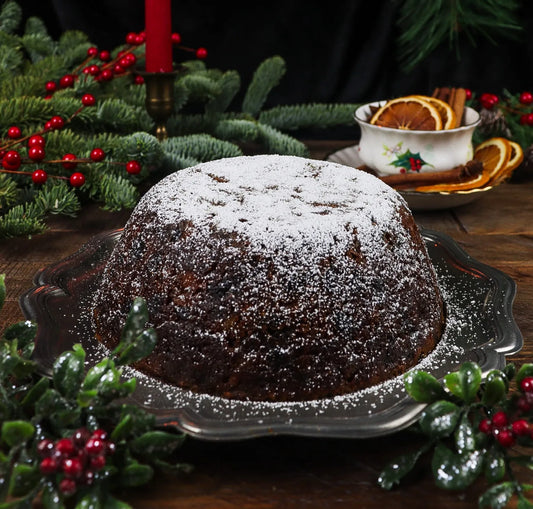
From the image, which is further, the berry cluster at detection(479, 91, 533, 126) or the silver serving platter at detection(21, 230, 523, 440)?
the berry cluster at detection(479, 91, 533, 126)

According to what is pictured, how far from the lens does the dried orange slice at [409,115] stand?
1963 mm

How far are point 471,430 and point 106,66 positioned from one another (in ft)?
5.26

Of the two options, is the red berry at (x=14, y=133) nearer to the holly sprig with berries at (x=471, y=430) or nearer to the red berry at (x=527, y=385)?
the holly sprig with berries at (x=471, y=430)

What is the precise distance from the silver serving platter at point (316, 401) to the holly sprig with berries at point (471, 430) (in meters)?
0.04

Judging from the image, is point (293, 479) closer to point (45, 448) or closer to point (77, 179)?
point (45, 448)

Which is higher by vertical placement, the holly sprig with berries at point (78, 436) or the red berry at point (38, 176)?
the holly sprig with berries at point (78, 436)

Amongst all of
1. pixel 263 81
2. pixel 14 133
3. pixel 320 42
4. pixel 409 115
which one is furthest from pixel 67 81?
pixel 320 42

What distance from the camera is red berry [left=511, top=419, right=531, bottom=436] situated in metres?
0.89

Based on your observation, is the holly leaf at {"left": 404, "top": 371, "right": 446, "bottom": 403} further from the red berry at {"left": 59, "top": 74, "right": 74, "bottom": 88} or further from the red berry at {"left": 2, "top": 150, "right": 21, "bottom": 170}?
the red berry at {"left": 59, "top": 74, "right": 74, "bottom": 88}

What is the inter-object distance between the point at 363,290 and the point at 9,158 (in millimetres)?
885

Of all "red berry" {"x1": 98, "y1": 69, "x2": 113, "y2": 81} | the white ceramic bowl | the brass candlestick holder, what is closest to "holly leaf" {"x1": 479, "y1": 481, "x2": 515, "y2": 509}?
the white ceramic bowl

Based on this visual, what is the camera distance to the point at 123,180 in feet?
5.78

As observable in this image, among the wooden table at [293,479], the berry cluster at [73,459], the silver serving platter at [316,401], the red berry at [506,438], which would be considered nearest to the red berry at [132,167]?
the silver serving platter at [316,401]

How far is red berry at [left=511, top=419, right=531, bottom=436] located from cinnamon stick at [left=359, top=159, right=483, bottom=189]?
1108mm
